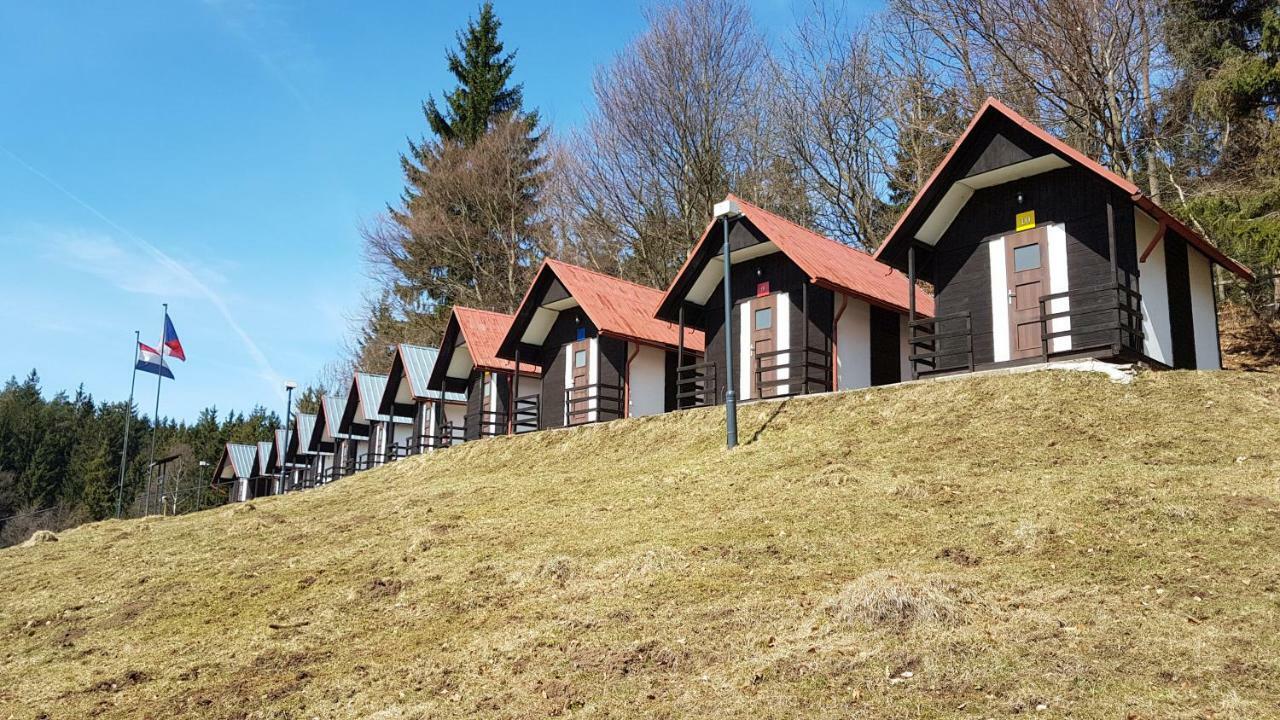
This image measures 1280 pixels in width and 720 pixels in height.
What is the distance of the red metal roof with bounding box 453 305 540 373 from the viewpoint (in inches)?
1291

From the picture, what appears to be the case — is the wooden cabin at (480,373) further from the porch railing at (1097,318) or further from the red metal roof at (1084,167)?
the porch railing at (1097,318)

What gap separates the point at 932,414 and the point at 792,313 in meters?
7.70

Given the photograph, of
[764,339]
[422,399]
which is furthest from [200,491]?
[764,339]

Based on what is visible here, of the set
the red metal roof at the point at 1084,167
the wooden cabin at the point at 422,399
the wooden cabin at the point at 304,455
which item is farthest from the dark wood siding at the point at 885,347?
the wooden cabin at the point at 304,455

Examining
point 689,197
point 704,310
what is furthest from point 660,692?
point 689,197

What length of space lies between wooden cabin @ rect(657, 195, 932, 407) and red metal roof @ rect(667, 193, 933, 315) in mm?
42

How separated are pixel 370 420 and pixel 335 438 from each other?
4.22m

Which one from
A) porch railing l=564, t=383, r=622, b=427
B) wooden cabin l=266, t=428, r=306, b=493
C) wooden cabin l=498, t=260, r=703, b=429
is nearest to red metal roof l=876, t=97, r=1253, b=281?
wooden cabin l=498, t=260, r=703, b=429

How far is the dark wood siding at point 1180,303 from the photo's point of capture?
68.1 ft

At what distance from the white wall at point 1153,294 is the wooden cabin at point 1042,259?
32 millimetres

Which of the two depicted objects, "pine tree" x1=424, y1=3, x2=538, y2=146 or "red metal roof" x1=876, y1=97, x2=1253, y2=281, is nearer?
"red metal roof" x1=876, y1=97, x2=1253, y2=281

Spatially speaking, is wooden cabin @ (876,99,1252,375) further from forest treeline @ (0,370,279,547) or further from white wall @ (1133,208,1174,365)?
forest treeline @ (0,370,279,547)

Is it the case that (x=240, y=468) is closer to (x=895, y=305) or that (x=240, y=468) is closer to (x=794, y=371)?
(x=794, y=371)

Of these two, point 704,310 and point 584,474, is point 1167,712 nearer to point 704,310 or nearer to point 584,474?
point 584,474
